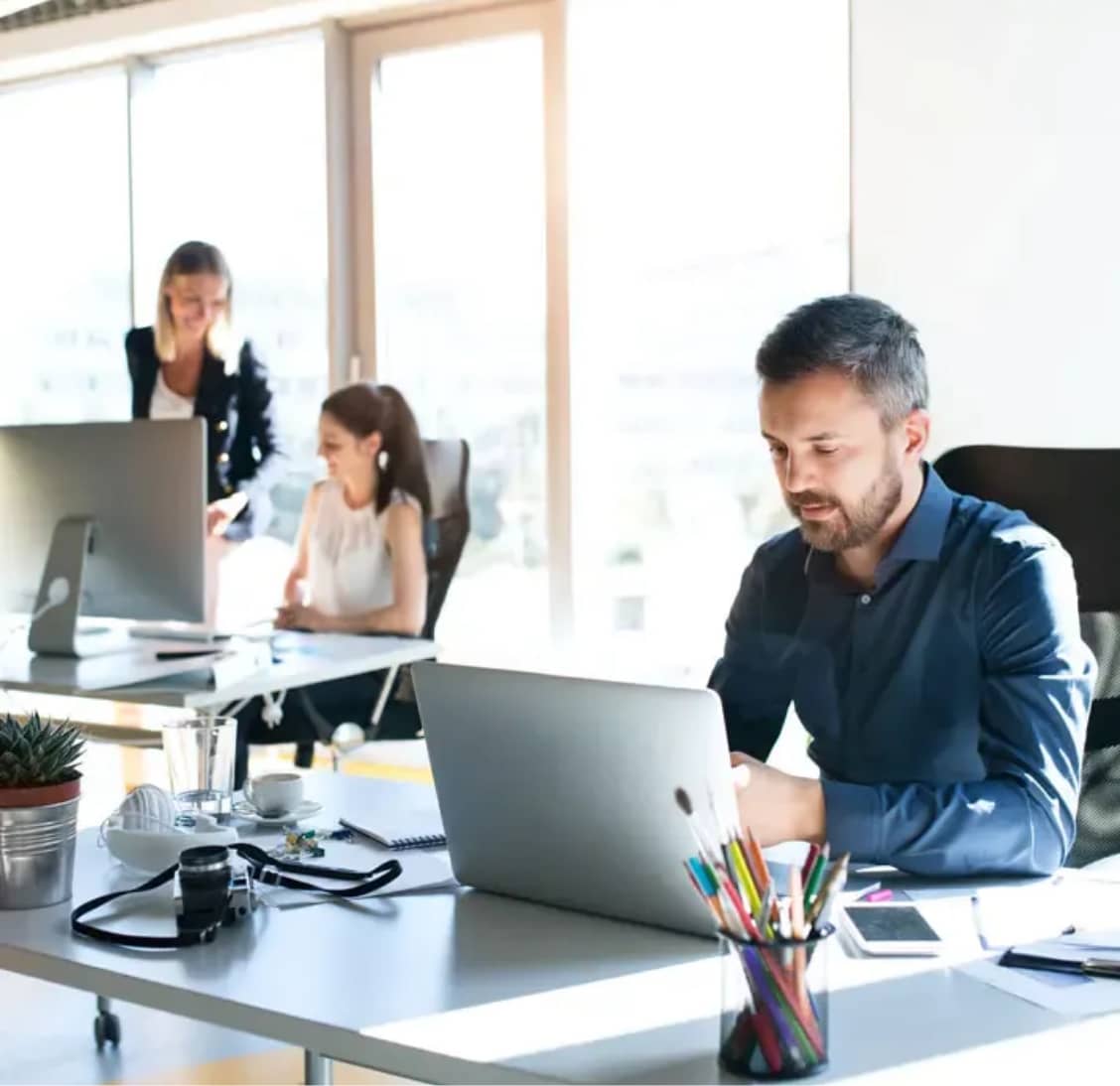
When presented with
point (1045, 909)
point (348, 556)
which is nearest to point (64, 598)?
point (348, 556)

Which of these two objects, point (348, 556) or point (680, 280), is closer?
point (348, 556)

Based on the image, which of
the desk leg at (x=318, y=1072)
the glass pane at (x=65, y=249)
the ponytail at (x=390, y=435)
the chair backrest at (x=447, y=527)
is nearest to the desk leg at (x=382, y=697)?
the chair backrest at (x=447, y=527)

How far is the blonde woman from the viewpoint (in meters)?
4.36

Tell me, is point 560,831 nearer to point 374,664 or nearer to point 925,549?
point 925,549

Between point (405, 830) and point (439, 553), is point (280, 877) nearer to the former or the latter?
point (405, 830)

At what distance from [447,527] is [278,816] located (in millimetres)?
1960

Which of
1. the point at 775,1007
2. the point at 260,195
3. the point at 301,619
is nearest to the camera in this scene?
the point at 775,1007

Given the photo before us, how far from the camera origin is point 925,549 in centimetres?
181

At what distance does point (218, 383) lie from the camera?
14.9 feet

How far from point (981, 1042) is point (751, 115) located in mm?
3602

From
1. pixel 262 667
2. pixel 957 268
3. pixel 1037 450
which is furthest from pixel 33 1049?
pixel 957 268

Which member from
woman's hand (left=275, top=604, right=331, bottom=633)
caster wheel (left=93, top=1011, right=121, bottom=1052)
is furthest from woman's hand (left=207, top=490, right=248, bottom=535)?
caster wheel (left=93, top=1011, right=121, bottom=1052)

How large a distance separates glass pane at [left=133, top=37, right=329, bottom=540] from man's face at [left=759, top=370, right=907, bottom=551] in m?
3.57

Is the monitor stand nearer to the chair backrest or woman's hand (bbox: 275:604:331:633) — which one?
woman's hand (bbox: 275:604:331:633)
